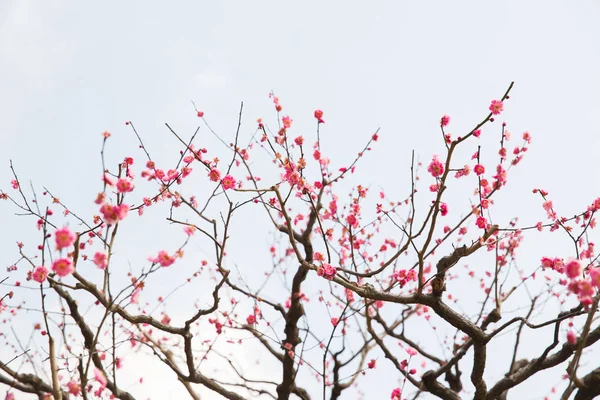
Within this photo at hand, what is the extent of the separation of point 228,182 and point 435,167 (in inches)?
97.4

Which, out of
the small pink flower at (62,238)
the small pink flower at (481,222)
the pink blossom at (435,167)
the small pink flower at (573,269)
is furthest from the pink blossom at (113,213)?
the small pink flower at (481,222)

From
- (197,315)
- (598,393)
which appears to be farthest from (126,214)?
(598,393)

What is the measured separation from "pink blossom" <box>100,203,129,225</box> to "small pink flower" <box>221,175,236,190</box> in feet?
6.73

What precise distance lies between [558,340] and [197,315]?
12.0ft

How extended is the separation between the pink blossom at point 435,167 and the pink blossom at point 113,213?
310 cm

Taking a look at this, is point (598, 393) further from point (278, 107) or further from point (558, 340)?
point (278, 107)

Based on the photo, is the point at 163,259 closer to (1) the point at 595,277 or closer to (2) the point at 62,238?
(2) the point at 62,238

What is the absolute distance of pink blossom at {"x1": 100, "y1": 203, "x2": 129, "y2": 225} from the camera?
11.1ft

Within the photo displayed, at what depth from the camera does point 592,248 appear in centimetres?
577

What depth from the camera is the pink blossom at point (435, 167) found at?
4.70 m

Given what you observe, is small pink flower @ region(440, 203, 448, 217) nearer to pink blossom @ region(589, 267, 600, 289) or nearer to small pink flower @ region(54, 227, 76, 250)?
pink blossom @ region(589, 267, 600, 289)

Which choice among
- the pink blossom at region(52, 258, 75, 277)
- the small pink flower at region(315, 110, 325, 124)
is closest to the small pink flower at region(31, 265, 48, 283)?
the pink blossom at region(52, 258, 75, 277)

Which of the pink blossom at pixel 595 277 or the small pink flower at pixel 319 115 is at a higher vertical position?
the small pink flower at pixel 319 115

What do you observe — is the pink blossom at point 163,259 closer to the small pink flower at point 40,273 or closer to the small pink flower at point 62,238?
the small pink flower at point 62,238
